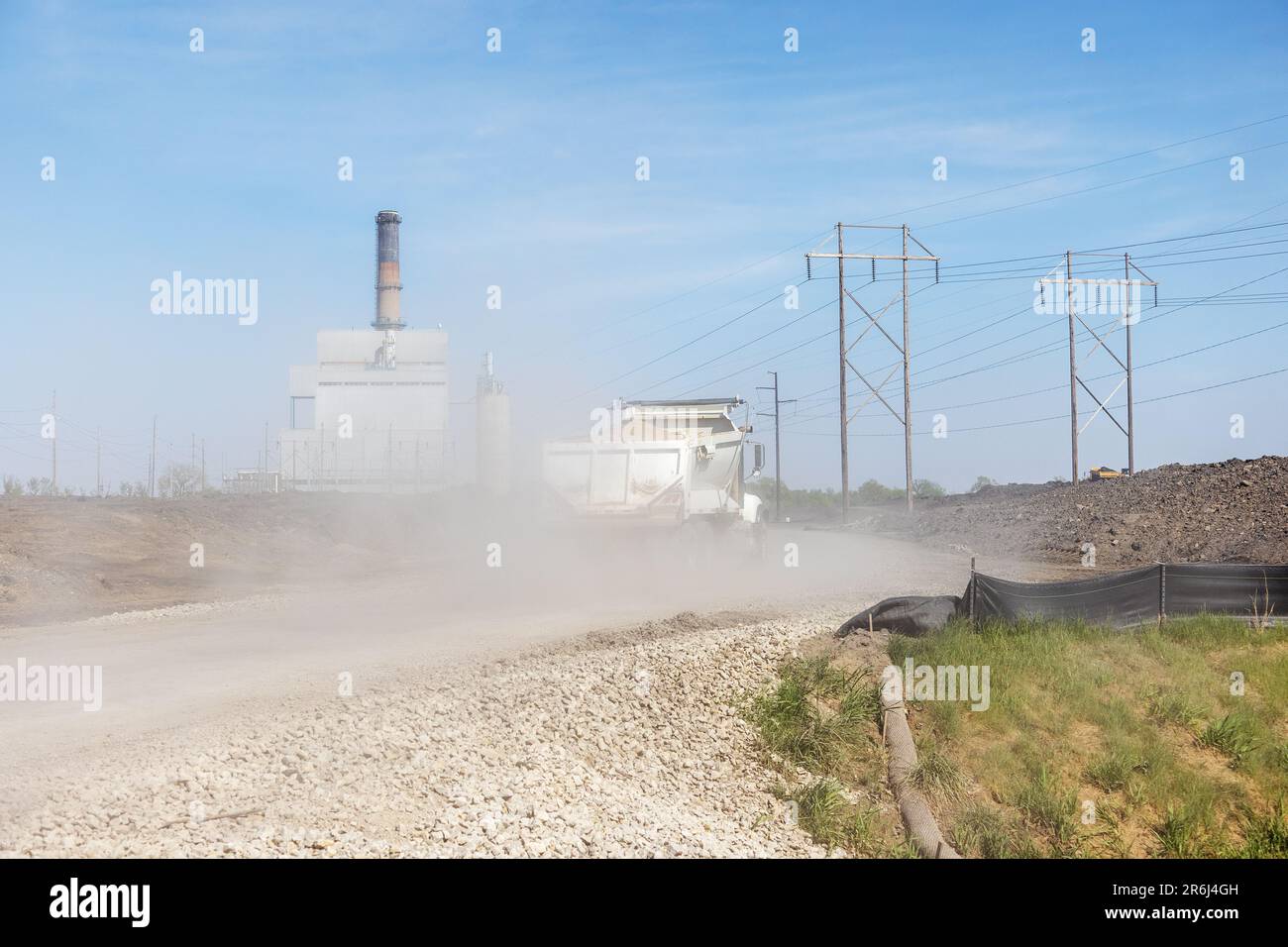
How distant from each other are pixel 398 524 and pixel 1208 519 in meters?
26.5

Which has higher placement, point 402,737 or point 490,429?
point 490,429

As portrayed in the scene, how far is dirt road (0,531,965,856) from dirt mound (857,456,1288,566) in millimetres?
14809

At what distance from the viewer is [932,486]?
3834 inches

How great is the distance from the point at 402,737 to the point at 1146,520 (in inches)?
1080

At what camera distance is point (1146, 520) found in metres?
31.0

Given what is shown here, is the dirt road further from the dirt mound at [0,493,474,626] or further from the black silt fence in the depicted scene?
the dirt mound at [0,493,474,626]

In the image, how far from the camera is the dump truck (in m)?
22.2

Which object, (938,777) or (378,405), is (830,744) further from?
(378,405)

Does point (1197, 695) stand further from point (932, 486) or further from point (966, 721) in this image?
point (932, 486)

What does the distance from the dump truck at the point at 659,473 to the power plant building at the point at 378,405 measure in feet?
108

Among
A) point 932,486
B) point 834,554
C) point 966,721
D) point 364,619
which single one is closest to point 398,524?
point 834,554

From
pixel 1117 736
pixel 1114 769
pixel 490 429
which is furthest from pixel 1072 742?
pixel 490 429

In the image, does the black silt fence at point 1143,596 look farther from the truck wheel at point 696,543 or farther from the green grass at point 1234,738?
the truck wheel at point 696,543
